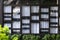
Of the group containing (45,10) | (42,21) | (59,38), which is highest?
(45,10)

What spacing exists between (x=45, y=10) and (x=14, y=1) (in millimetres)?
901

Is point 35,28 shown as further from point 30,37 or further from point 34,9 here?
point 34,9

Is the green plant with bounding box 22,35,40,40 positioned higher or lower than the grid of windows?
lower

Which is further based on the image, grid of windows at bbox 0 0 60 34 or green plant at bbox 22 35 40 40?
grid of windows at bbox 0 0 60 34

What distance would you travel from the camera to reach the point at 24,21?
5.00 m

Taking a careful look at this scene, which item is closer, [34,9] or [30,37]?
[30,37]

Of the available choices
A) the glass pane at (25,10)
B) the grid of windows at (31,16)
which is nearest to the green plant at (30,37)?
the grid of windows at (31,16)

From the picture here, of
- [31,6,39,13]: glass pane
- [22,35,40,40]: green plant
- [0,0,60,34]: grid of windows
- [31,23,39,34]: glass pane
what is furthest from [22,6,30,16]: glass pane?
[22,35,40,40]: green plant

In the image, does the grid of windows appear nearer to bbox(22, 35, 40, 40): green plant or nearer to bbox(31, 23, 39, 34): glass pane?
bbox(31, 23, 39, 34): glass pane

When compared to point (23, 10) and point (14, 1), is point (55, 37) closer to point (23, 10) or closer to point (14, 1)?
point (23, 10)

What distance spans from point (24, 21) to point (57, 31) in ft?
3.17

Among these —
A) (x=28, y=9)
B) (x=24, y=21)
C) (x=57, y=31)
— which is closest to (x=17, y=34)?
(x=24, y=21)

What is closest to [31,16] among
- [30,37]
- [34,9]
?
[34,9]

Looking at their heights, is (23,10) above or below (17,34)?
above
